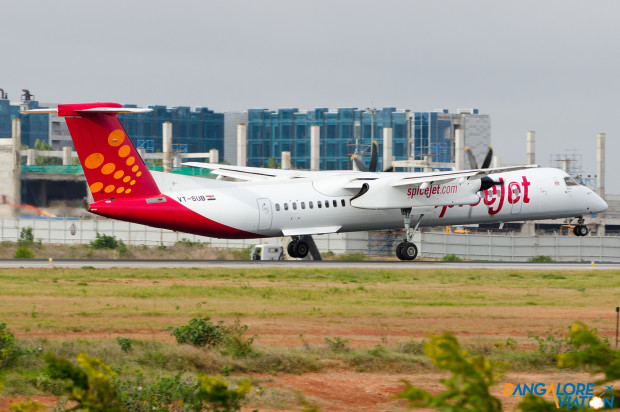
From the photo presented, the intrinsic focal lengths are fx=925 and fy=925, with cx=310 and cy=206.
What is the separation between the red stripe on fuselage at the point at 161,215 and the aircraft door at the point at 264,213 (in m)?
1.14

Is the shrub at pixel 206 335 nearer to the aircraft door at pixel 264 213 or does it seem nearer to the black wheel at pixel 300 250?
the aircraft door at pixel 264 213

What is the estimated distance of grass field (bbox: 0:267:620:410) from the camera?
688 inches

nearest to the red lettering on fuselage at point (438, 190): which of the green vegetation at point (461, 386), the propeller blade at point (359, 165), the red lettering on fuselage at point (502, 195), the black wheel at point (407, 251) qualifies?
the red lettering on fuselage at point (502, 195)

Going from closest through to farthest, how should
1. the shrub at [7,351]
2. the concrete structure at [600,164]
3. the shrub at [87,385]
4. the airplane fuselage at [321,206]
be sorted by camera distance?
the shrub at [87,385], the shrub at [7,351], the airplane fuselage at [321,206], the concrete structure at [600,164]

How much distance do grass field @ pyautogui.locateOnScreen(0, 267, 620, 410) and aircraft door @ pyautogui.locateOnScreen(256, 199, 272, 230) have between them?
8.00 feet

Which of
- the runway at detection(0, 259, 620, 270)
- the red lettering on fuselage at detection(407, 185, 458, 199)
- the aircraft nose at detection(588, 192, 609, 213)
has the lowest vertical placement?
the runway at detection(0, 259, 620, 270)

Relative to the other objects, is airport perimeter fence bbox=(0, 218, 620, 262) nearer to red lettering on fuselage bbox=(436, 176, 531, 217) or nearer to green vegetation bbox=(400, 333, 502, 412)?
red lettering on fuselage bbox=(436, 176, 531, 217)

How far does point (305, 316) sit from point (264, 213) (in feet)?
45.5

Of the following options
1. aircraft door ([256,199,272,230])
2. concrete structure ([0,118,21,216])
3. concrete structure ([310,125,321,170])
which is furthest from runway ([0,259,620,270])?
concrete structure ([310,125,321,170])

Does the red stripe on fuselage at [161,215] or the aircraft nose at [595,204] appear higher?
the aircraft nose at [595,204]

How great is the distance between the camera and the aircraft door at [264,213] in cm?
3866

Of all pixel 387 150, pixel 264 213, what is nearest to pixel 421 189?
pixel 264 213

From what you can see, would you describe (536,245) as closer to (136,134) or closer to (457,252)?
(457,252)

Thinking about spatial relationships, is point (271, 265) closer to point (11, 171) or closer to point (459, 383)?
point (11, 171)
